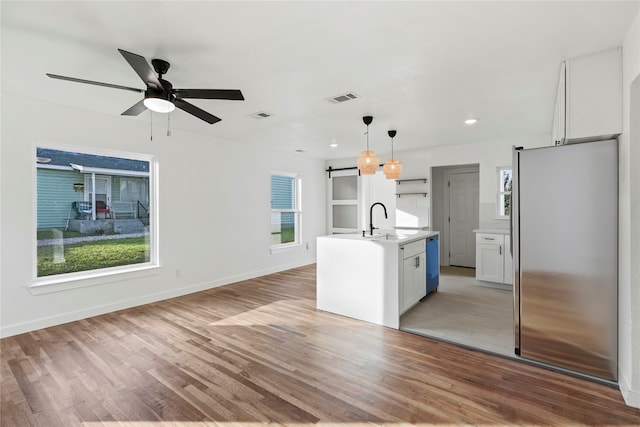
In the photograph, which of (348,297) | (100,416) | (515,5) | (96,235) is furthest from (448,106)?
(96,235)

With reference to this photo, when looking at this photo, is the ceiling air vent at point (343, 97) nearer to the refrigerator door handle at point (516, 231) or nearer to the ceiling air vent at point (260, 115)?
the ceiling air vent at point (260, 115)

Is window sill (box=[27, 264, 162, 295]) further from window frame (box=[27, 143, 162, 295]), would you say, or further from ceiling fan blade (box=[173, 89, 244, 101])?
ceiling fan blade (box=[173, 89, 244, 101])

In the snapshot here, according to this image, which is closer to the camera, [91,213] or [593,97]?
[593,97]

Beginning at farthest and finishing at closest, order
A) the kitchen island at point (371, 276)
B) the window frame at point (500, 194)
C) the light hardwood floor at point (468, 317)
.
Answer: the window frame at point (500, 194) → the kitchen island at point (371, 276) → the light hardwood floor at point (468, 317)

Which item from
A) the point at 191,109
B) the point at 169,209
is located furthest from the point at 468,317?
the point at 169,209

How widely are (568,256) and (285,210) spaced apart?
5.06m

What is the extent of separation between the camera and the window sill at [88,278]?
11.2ft

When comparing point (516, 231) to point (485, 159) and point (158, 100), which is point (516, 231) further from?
point (485, 159)

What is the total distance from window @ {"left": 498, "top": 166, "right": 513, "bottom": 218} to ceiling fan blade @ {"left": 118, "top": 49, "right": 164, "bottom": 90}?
5551 millimetres

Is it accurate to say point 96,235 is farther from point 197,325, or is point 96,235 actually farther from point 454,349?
point 454,349

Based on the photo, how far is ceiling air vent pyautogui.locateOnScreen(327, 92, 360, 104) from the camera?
319 centimetres

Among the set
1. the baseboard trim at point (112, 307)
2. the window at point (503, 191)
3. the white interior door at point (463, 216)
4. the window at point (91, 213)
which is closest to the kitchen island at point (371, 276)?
the baseboard trim at point (112, 307)

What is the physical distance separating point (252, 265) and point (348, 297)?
8.88ft

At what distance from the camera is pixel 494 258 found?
16.0 feet
